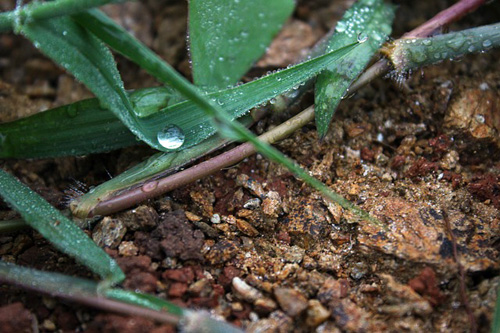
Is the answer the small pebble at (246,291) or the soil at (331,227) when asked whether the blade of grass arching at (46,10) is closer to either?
the soil at (331,227)

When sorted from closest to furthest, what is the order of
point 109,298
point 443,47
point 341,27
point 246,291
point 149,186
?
point 109,298 < point 246,291 < point 149,186 < point 443,47 < point 341,27

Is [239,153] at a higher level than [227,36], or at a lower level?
lower

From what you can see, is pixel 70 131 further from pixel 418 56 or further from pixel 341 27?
pixel 418 56

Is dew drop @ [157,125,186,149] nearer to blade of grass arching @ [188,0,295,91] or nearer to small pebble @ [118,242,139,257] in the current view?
blade of grass arching @ [188,0,295,91]

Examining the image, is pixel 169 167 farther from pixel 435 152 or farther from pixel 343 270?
pixel 435 152

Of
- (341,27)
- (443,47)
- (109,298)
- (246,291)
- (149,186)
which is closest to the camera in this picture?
(109,298)

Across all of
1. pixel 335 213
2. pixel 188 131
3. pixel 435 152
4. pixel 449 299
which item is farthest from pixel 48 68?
pixel 449 299

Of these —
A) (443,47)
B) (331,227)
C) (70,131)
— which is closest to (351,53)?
(443,47)
